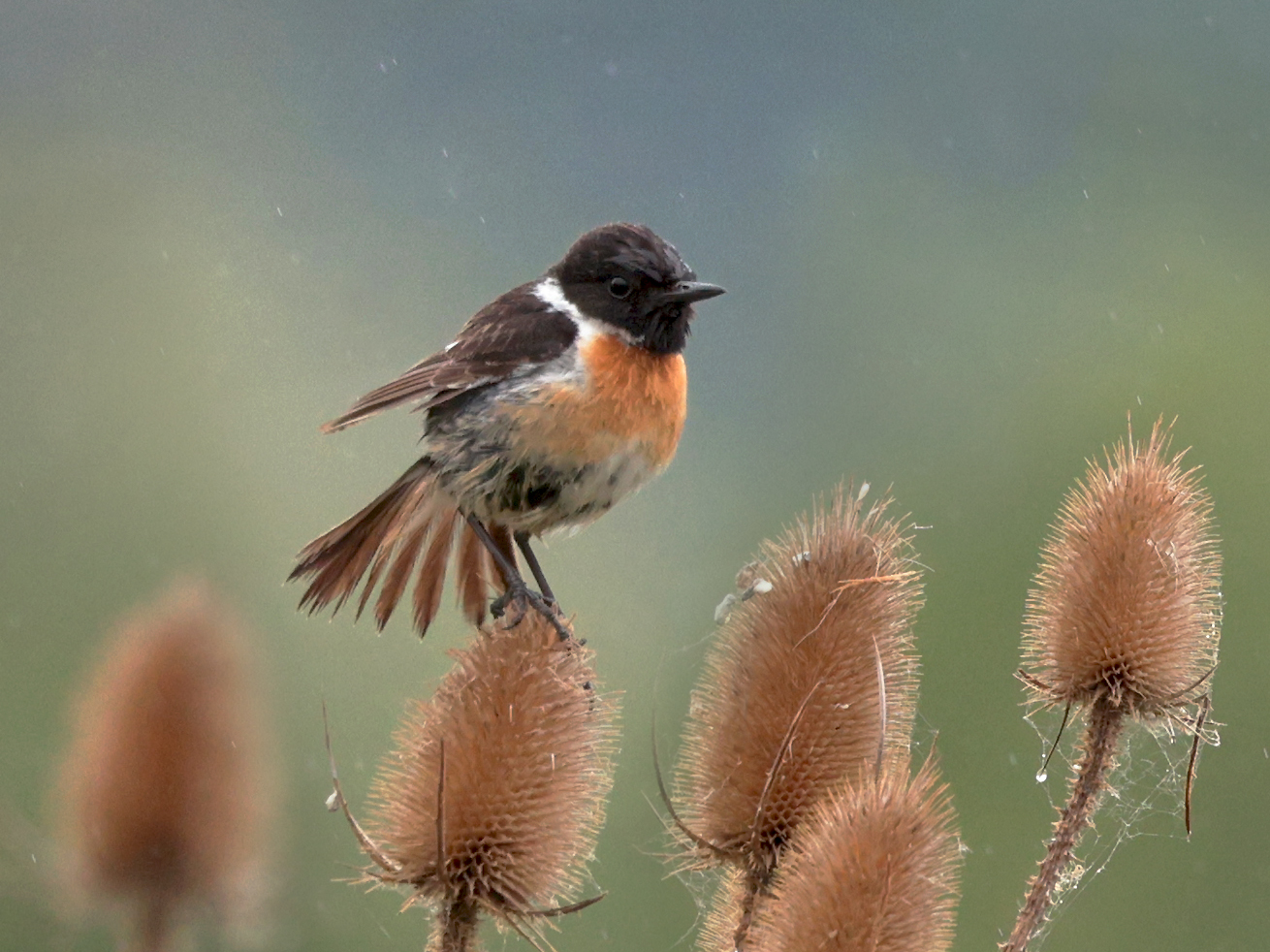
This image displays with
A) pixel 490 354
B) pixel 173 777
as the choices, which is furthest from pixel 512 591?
pixel 173 777

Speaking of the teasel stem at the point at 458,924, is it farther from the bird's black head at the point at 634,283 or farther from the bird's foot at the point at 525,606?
the bird's black head at the point at 634,283

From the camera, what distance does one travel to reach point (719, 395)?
36.9m

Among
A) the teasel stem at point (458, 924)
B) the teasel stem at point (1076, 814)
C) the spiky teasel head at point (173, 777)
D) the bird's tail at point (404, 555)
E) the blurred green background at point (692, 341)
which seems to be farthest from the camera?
the blurred green background at point (692, 341)

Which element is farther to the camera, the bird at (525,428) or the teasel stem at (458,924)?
the bird at (525,428)

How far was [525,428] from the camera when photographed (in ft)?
16.4

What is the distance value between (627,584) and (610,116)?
42676 mm

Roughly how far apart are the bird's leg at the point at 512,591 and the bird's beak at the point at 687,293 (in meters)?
0.97

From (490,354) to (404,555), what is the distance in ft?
2.36

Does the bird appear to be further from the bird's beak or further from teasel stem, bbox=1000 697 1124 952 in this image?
teasel stem, bbox=1000 697 1124 952

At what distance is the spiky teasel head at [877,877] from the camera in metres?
2.88

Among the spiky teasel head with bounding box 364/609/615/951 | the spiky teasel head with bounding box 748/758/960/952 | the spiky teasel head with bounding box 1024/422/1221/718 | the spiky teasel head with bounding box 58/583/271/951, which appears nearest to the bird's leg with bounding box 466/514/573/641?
the spiky teasel head with bounding box 364/609/615/951

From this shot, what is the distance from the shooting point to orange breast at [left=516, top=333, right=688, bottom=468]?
503cm

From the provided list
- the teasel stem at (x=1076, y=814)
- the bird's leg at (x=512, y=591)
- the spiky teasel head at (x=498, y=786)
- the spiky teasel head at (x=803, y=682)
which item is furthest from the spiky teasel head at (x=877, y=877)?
the bird's leg at (x=512, y=591)

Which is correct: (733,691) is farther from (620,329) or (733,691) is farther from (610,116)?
(610,116)
